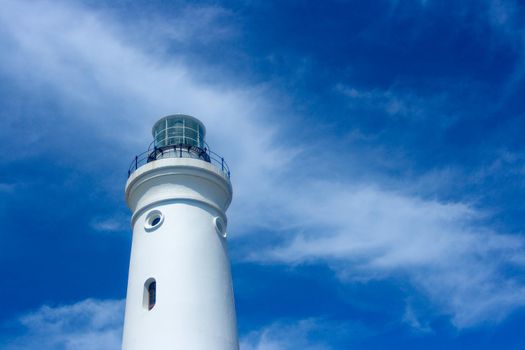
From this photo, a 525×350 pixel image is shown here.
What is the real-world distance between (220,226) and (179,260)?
73.8 inches

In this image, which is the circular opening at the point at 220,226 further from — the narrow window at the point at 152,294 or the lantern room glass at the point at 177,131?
the lantern room glass at the point at 177,131

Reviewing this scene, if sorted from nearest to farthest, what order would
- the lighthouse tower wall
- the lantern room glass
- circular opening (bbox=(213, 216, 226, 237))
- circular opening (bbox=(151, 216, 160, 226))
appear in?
the lighthouse tower wall < circular opening (bbox=(151, 216, 160, 226)) < circular opening (bbox=(213, 216, 226, 237)) < the lantern room glass

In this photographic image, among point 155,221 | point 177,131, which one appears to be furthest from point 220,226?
point 177,131

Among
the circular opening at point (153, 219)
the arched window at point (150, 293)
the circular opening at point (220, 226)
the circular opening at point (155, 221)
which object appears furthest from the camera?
the circular opening at point (220, 226)

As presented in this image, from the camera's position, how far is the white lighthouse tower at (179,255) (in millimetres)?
13320

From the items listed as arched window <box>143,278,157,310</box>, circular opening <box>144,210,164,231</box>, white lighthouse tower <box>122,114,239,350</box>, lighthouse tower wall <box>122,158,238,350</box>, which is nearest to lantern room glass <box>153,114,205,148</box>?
white lighthouse tower <box>122,114,239,350</box>

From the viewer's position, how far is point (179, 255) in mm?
14148

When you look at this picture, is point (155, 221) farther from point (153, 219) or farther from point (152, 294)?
point (152, 294)

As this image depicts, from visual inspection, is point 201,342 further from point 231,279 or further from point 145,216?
point 145,216

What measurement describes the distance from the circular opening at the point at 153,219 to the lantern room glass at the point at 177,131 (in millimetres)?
2541

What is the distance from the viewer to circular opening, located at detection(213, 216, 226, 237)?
15328mm

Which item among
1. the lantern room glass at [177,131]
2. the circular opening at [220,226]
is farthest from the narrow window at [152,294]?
the lantern room glass at [177,131]

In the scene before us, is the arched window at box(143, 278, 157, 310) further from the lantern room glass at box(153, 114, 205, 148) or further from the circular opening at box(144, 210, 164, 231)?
the lantern room glass at box(153, 114, 205, 148)

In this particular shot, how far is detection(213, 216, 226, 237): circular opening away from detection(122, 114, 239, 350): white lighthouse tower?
3 centimetres
